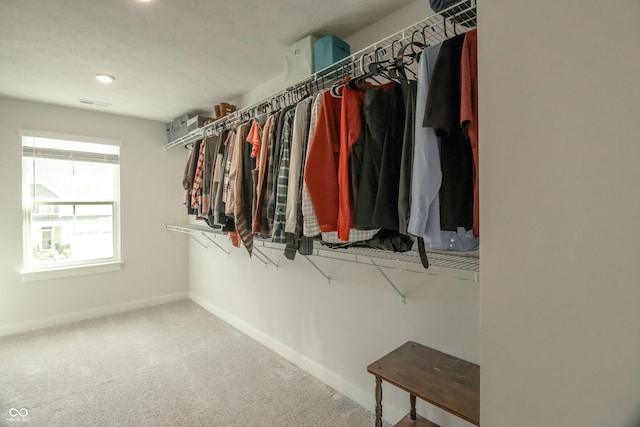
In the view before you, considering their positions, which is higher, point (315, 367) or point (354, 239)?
point (354, 239)

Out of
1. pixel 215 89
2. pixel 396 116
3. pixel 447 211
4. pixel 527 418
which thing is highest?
pixel 215 89

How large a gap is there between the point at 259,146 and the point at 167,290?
9.84ft

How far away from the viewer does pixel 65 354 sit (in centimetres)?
265

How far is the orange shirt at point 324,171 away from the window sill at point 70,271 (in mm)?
3336

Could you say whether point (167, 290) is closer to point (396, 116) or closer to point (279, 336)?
point (279, 336)

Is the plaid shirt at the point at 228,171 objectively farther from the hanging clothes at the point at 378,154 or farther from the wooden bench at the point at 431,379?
the wooden bench at the point at 431,379

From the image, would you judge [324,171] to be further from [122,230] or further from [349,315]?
[122,230]

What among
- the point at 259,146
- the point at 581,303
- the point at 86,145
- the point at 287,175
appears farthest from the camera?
the point at 86,145

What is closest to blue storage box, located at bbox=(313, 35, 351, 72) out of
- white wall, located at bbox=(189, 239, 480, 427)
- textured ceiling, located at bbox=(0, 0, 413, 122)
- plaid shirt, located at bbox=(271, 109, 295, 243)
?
textured ceiling, located at bbox=(0, 0, 413, 122)

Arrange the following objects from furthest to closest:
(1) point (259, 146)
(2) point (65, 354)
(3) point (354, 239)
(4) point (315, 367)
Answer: (2) point (65, 354) → (4) point (315, 367) → (1) point (259, 146) → (3) point (354, 239)

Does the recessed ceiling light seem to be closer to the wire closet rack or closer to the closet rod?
the closet rod

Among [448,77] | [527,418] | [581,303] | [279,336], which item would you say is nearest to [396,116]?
[448,77]

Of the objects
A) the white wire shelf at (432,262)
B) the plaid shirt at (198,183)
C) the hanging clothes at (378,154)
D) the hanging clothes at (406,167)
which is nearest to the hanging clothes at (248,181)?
the white wire shelf at (432,262)

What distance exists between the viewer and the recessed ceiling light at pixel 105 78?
8.13 ft
